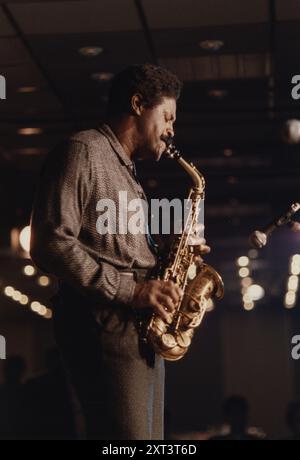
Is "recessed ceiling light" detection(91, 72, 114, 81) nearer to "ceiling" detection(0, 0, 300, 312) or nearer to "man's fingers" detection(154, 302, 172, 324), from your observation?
"ceiling" detection(0, 0, 300, 312)

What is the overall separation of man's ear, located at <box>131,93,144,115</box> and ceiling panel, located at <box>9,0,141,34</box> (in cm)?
300

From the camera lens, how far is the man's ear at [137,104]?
2.83 meters

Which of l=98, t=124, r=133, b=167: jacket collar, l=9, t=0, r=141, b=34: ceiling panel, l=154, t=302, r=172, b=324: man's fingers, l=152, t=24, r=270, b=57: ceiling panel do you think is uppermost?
l=152, t=24, r=270, b=57: ceiling panel

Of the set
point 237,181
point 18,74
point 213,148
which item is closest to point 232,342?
point 237,181

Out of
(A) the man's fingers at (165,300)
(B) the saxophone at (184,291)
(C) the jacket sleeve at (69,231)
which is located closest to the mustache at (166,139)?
(B) the saxophone at (184,291)

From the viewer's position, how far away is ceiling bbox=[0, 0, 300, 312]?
5.97 meters

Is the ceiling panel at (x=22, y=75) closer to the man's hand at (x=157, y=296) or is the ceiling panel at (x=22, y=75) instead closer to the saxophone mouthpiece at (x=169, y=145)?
the saxophone mouthpiece at (x=169, y=145)

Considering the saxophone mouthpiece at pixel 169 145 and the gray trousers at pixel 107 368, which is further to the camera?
the saxophone mouthpiece at pixel 169 145

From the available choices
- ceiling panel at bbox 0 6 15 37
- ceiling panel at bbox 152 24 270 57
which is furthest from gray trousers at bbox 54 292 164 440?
ceiling panel at bbox 152 24 270 57

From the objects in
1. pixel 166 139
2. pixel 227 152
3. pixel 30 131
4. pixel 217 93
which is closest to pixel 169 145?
pixel 166 139

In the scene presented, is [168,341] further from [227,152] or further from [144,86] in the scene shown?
[227,152]

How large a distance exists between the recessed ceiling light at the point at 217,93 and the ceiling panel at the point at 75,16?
5.34 feet

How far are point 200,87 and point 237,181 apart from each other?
264 cm

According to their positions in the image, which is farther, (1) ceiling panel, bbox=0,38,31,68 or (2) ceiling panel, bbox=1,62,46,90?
(2) ceiling panel, bbox=1,62,46,90
